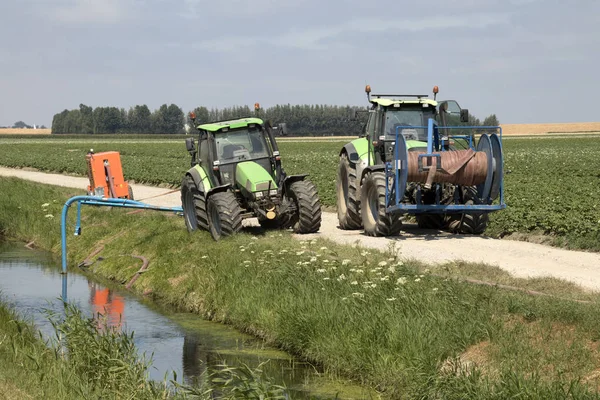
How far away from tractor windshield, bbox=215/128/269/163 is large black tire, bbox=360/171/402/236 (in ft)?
7.06

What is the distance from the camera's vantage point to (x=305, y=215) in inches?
708

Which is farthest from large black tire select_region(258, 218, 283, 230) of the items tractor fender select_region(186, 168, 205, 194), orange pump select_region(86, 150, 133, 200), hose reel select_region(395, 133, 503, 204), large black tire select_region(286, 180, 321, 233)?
orange pump select_region(86, 150, 133, 200)

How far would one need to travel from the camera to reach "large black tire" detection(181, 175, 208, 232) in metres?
18.4

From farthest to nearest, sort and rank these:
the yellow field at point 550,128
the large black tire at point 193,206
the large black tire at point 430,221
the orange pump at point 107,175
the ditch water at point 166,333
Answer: the yellow field at point 550,128, the orange pump at point 107,175, the large black tire at point 430,221, the large black tire at point 193,206, the ditch water at point 166,333

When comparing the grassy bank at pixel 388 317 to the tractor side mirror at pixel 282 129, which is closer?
the grassy bank at pixel 388 317

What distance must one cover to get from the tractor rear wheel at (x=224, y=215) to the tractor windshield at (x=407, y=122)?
3639 millimetres

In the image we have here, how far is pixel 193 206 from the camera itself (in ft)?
64.2

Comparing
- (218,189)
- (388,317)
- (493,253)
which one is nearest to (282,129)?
(218,189)

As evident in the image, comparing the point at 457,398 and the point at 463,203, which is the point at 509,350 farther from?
the point at 463,203

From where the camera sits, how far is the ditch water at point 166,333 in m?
10.6

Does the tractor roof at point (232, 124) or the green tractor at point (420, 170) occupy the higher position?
the tractor roof at point (232, 124)

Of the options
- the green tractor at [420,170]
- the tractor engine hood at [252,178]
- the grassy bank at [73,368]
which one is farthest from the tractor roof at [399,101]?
the grassy bank at [73,368]

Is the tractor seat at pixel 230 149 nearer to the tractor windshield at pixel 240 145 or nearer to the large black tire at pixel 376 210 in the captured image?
the tractor windshield at pixel 240 145

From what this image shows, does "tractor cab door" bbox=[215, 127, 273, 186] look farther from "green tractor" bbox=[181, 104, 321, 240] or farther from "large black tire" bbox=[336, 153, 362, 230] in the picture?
"large black tire" bbox=[336, 153, 362, 230]
